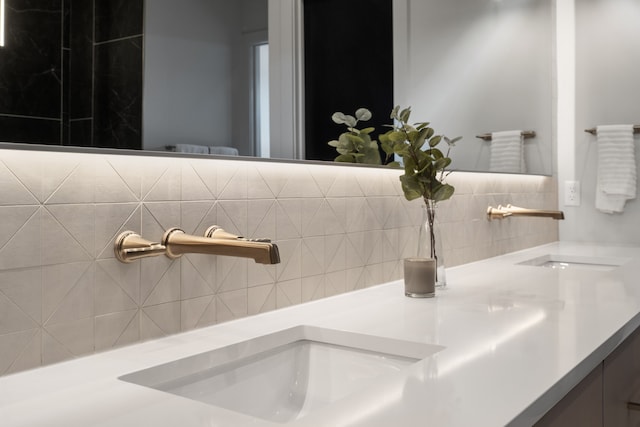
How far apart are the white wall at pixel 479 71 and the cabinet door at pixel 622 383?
0.88 meters

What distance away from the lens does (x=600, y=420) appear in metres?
1.01

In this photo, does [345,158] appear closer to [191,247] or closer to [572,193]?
[191,247]

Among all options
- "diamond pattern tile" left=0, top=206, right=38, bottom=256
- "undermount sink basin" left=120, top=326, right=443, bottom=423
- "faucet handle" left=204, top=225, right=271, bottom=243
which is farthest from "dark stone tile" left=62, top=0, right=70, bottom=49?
"undermount sink basin" left=120, top=326, right=443, bottom=423

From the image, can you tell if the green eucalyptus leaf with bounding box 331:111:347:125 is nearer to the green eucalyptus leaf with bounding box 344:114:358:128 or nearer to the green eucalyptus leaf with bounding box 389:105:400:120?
the green eucalyptus leaf with bounding box 344:114:358:128

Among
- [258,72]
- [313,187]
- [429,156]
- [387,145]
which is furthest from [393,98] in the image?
[258,72]

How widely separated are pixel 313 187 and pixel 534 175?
149 cm

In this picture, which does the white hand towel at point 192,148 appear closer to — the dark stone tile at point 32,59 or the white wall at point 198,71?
the white wall at point 198,71

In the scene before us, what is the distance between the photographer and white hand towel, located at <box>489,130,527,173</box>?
232 centimetres

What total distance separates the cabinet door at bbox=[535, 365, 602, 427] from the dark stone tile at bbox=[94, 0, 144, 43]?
2.65 feet

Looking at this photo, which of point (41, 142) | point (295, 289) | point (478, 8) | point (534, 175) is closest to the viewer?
point (41, 142)

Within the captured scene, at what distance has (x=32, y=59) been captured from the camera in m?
0.84

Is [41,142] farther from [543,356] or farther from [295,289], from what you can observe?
[543,356]

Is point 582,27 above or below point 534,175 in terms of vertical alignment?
above

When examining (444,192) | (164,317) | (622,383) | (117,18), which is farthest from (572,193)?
(117,18)
